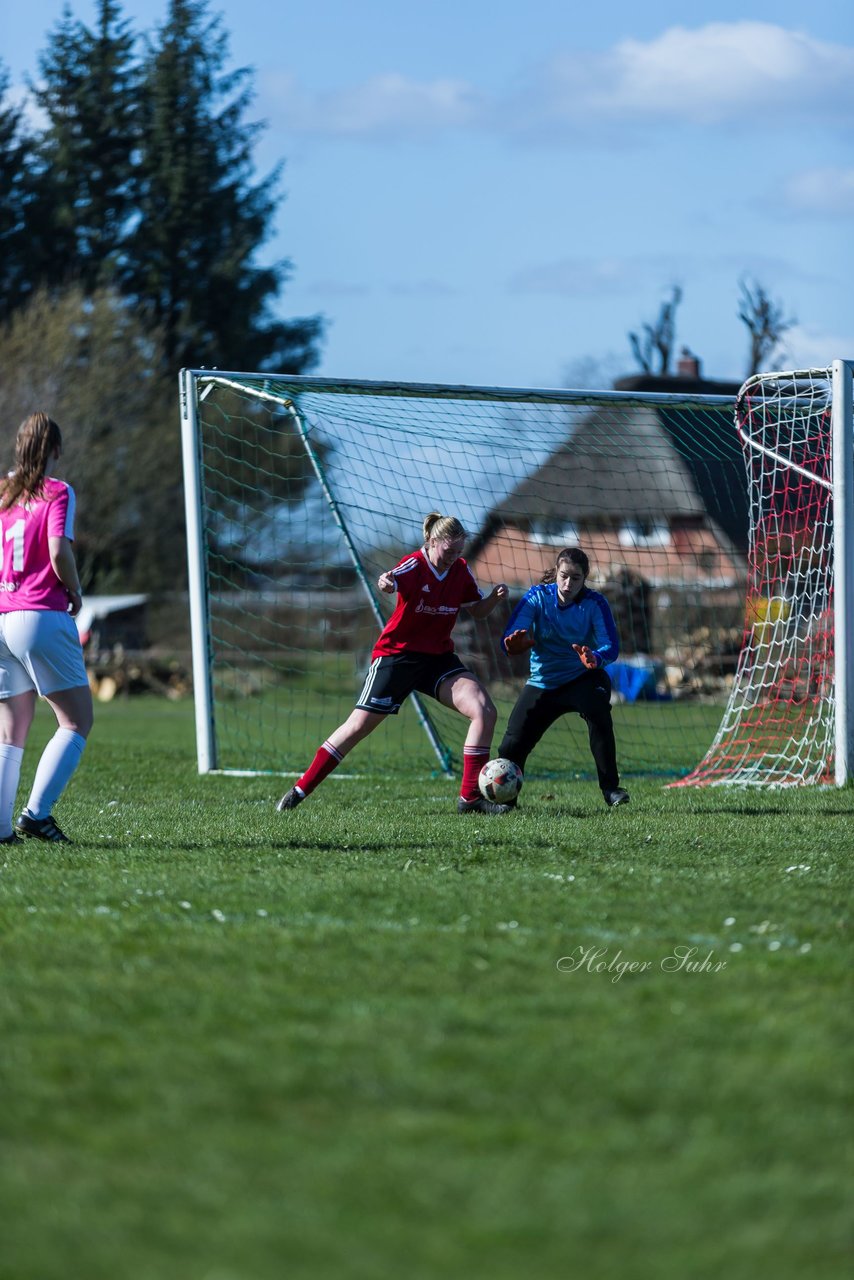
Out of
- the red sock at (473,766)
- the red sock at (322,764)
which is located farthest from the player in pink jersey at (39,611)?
the red sock at (473,766)

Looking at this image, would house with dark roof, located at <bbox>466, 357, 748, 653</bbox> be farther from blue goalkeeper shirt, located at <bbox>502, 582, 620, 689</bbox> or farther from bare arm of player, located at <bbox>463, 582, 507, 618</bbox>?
bare arm of player, located at <bbox>463, 582, 507, 618</bbox>

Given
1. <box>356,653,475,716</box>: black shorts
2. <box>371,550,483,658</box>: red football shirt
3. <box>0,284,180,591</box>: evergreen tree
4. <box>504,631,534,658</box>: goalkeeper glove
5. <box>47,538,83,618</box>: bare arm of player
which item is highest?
<box>0,284,180,591</box>: evergreen tree

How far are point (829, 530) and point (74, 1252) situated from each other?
1043cm

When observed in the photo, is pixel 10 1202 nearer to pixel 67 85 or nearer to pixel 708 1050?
pixel 708 1050

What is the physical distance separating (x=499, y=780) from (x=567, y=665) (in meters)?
0.89

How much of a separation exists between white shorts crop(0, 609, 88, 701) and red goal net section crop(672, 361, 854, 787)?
528cm

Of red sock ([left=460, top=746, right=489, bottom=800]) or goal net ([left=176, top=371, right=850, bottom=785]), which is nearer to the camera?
red sock ([left=460, top=746, right=489, bottom=800])

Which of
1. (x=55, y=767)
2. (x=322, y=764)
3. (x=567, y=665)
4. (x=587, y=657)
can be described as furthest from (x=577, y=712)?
(x=55, y=767)

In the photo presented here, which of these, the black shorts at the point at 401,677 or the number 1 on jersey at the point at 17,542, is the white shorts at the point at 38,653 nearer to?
the number 1 on jersey at the point at 17,542

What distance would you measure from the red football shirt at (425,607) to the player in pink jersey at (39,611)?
2.11m

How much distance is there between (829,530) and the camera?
12.0 metres

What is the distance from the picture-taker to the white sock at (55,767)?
22.1 ft

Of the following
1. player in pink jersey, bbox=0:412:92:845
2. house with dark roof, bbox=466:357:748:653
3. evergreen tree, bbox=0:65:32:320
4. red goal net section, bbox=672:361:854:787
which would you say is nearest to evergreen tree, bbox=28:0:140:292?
evergreen tree, bbox=0:65:32:320

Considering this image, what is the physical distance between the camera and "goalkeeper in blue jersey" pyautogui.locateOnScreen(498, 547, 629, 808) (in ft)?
28.5
